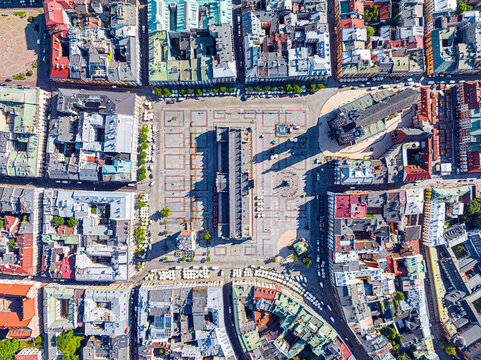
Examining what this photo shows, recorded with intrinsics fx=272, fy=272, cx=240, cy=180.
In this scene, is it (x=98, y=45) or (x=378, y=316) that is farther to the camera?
(x=378, y=316)

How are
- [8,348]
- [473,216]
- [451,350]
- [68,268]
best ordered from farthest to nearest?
[473,216], [451,350], [68,268], [8,348]

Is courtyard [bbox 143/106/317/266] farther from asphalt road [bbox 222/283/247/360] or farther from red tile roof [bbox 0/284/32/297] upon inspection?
red tile roof [bbox 0/284/32/297]

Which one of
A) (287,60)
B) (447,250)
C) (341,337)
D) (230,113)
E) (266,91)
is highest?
(287,60)

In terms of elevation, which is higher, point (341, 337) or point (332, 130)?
point (332, 130)

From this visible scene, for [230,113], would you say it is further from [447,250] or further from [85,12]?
[447,250]

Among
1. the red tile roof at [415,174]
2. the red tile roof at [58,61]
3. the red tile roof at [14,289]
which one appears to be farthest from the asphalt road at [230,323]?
the red tile roof at [58,61]

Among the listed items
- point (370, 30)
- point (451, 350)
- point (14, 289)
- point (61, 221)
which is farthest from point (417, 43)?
point (14, 289)

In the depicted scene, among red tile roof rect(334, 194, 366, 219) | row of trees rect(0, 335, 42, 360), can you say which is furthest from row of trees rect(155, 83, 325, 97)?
row of trees rect(0, 335, 42, 360)

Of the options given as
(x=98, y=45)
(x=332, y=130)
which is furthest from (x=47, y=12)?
(x=332, y=130)

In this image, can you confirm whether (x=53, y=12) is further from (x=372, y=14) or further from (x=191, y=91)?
(x=372, y=14)
